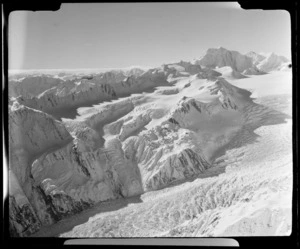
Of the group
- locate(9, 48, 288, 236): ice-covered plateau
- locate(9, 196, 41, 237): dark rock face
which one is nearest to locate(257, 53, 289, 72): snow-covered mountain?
locate(9, 48, 288, 236): ice-covered plateau

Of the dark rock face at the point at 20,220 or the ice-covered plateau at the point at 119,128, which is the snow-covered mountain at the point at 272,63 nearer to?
the ice-covered plateau at the point at 119,128

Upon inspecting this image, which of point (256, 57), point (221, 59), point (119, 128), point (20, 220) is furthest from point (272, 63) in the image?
point (20, 220)

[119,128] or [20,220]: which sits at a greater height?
[119,128]

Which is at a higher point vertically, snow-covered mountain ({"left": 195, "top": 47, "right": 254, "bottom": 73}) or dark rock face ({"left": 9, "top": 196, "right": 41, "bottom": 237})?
snow-covered mountain ({"left": 195, "top": 47, "right": 254, "bottom": 73})

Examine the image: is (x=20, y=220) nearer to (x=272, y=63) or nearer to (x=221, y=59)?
(x=221, y=59)

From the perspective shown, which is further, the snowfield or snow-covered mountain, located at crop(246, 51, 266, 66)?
snow-covered mountain, located at crop(246, 51, 266, 66)

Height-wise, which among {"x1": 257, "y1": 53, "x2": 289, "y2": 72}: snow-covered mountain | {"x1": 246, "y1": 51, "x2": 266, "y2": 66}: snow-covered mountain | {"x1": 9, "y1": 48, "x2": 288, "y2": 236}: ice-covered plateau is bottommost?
{"x1": 9, "y1": 48, "x2": 288, "y2": 236}: ice-covered plateau

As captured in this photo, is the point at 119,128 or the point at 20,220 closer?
the point at 20,220

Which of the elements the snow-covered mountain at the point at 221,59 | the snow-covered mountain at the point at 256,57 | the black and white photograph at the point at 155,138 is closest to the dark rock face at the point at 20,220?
the black and white photograph at the point at 155,138

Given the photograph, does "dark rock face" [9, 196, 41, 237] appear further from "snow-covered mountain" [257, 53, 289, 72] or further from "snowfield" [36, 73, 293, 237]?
"snow-covered mountain" [257, 53, 289, 72]
